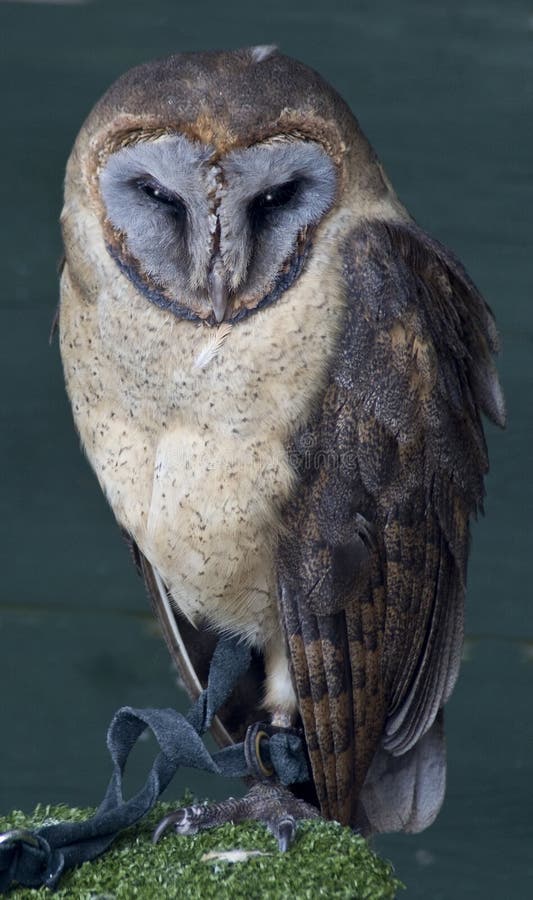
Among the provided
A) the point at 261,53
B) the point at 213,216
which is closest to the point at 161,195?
the point at 213,216

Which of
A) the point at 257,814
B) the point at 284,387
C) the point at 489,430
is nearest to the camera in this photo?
the point at 284,387

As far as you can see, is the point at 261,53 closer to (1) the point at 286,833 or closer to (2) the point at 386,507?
(2) the point at 386,507

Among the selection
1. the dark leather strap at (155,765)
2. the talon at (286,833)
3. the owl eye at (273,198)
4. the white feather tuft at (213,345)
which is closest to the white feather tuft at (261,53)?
the owl eye at (273,198)

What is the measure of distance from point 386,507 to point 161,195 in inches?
15.4

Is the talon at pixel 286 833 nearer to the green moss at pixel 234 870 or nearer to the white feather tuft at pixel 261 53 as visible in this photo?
the green moss at pixel 234 870

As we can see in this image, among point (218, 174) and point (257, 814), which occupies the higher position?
point (218, 174)

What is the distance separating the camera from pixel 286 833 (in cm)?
129

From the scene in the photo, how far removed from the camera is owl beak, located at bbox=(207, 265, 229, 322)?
1.17m

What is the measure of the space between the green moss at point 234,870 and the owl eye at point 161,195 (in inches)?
24.4

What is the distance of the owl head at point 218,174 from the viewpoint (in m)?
1.14

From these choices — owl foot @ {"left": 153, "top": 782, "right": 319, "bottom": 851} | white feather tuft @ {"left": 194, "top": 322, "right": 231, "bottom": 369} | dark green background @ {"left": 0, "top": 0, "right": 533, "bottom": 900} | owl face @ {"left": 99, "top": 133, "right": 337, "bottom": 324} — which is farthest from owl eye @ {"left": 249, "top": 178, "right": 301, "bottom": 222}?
dark green background @ {"left": 0, "top": 0, "right": 533, "bottom": 900}

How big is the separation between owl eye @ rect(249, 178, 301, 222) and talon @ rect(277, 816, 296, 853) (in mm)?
602

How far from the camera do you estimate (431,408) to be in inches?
51.7

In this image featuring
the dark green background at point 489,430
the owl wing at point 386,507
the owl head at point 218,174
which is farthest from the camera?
the dark green background at point 489,430
